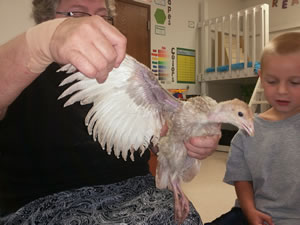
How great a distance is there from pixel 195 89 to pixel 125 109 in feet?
13.7

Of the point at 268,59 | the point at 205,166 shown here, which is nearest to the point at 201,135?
the point at 268,59

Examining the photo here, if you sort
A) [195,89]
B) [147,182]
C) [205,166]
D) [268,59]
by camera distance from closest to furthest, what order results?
1. [147,182]
2. [268,59]
3. [205,166]
4. [195,89]

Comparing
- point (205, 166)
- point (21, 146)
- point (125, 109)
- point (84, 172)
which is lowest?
point (205, 166)

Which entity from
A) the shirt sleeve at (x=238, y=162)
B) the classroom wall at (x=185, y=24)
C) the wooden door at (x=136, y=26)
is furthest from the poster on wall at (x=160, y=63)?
the shirt sleeve at (x=238, y=162)

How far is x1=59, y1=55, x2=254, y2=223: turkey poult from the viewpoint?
0.81 metres

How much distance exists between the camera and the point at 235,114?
0.95 meters

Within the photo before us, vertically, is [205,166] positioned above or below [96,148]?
below

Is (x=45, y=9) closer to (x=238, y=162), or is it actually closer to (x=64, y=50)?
(x=64, y=50)

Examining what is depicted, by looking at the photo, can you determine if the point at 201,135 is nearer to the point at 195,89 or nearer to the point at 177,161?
the point at 177,161

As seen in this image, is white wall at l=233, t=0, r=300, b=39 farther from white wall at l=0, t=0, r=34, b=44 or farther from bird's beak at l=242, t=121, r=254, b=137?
bird's beak at l=242, t=121, r=254, b=137

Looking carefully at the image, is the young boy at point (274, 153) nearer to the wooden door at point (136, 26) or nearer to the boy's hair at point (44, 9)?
the boy's hair at point (44, 9)

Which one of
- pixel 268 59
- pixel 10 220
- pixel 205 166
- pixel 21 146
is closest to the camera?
pixel 10 220

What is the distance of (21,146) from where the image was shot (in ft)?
3.14

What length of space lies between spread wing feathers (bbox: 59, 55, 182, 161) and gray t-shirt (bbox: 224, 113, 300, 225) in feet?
1.83
